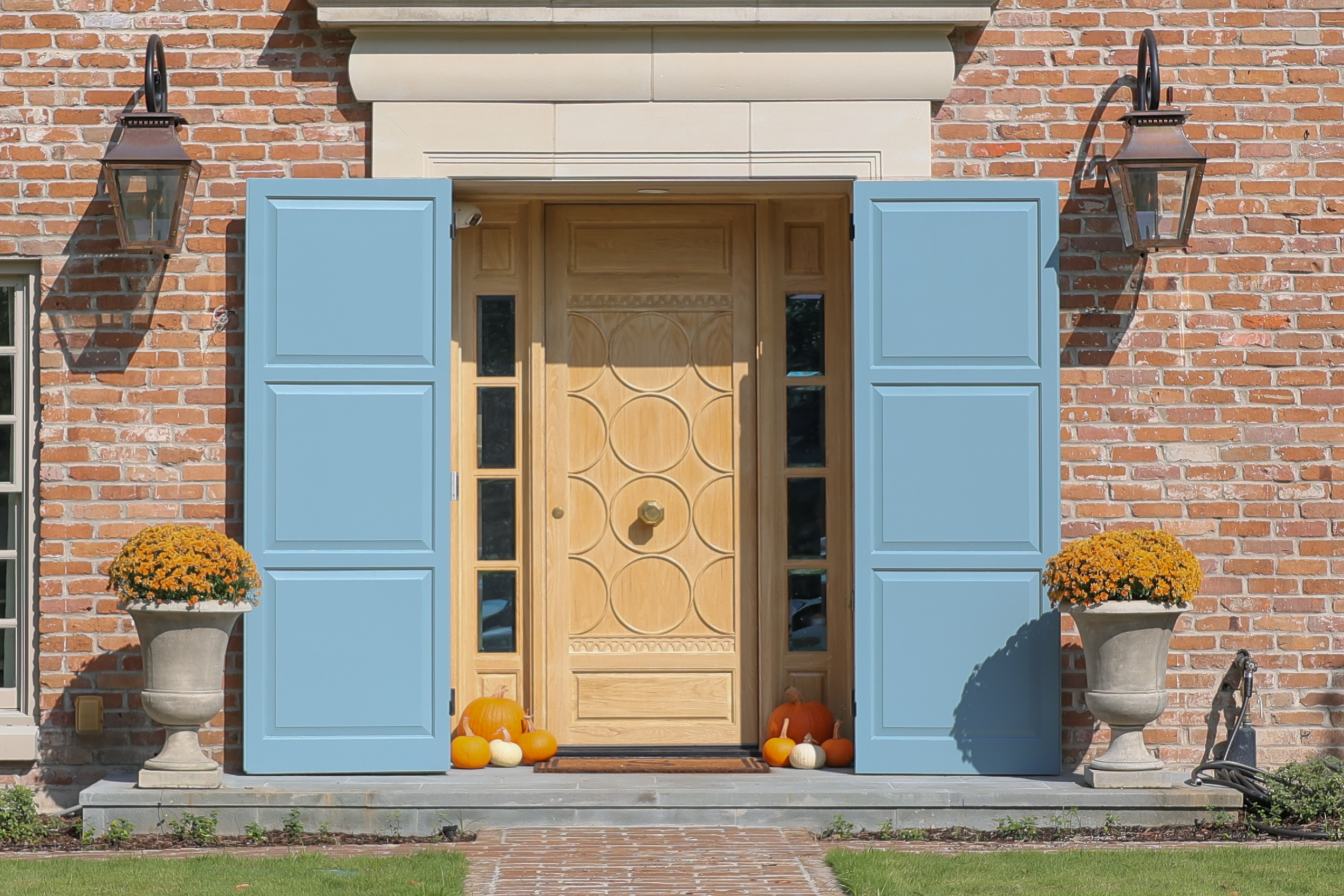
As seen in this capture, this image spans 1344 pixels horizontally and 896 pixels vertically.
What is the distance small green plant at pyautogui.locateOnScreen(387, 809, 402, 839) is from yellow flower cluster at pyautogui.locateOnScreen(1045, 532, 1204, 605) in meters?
2.59

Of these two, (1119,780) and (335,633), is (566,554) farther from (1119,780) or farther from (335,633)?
(1119,780)

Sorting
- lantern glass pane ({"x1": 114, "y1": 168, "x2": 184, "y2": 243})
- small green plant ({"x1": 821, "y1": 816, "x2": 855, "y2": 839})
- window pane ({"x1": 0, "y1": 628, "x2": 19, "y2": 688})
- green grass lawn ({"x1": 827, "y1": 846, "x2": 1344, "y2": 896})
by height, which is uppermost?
lantern glass pane ({"x1": 114, "y1": 168, "x2": 184, "y2": 243})

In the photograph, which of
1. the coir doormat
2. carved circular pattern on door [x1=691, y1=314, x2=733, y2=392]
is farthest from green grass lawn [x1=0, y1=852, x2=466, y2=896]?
carved circular pattern on door [x1=691, y1=314, x2=733, y2=392]

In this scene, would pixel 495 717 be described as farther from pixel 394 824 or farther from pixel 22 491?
pixel 22 491

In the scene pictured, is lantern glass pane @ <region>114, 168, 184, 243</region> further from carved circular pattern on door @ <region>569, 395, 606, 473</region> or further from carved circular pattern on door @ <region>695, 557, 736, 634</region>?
carved circular pattern on door @ <region>695, 557, 736, 634</region>

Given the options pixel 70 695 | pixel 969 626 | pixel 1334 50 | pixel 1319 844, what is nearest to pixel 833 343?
pixel 969 626

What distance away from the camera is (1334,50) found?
6.09 meters

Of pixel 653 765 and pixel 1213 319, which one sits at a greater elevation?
pixel 1213 319

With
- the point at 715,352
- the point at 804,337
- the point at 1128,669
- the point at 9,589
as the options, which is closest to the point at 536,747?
the point at 715,352

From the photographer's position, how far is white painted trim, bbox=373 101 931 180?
5988 millimetres

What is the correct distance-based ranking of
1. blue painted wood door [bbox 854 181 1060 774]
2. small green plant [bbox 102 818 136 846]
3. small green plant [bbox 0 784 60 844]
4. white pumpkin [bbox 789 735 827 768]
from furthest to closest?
1. white pumpkin [bbox 789 735 827 768]
2. blue painted wood door [bbox 854 181 1060 774]
3. small green plant [bbox 0 784 60 844]
4. small green plant [bbox 102 818 136 846]

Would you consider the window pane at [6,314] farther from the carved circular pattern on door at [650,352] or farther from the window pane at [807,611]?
the window pane at [807,611]

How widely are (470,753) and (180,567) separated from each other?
1453 mm

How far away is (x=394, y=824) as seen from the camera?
5430 millimetres
